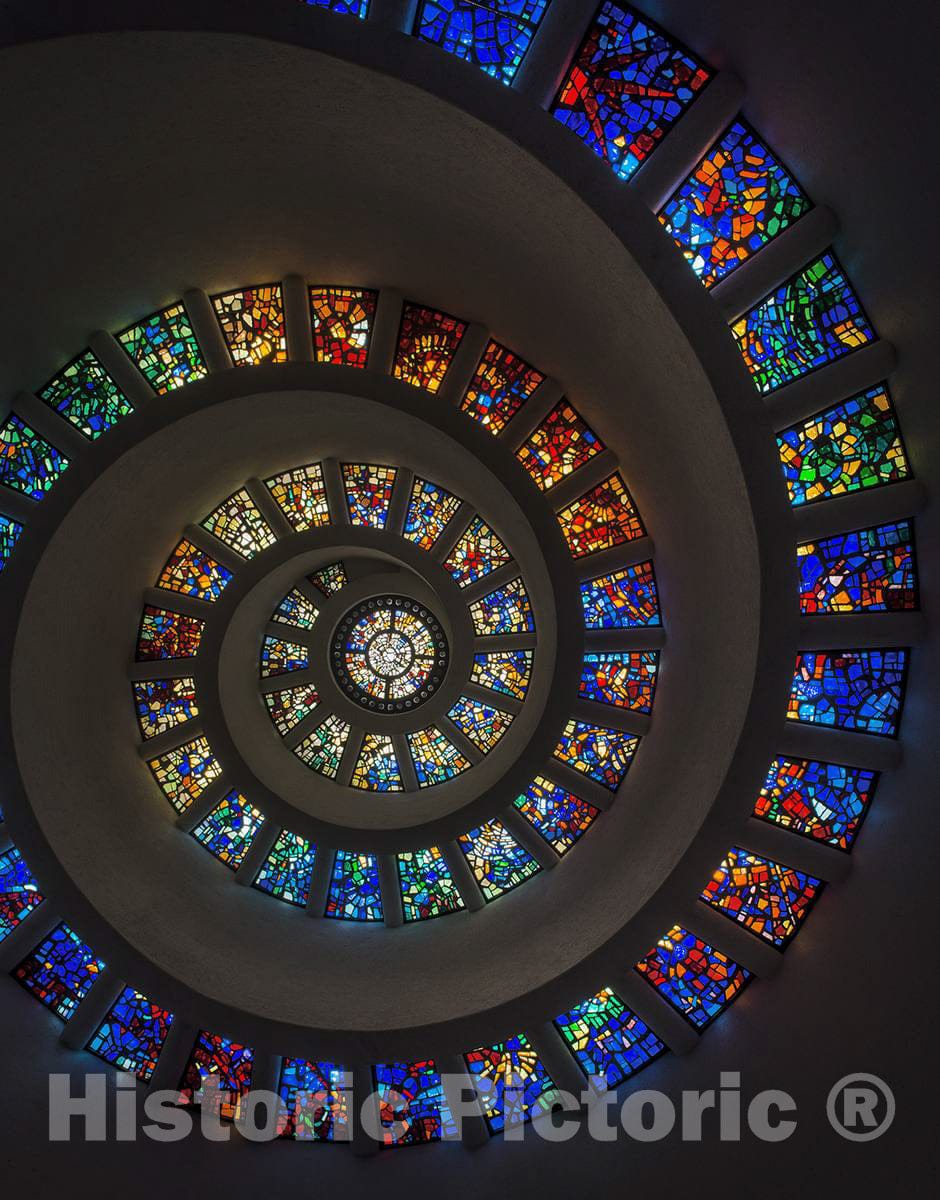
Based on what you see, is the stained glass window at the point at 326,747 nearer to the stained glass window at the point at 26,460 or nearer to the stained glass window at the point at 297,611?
the stained glass window at the point at 297,611

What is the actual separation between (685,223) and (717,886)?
19.8 feet

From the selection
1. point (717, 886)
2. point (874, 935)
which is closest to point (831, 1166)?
point (874, 935)

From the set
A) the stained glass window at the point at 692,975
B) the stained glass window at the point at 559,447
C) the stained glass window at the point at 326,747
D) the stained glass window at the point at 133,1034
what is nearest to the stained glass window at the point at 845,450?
the stained glass window at the point at 559,447

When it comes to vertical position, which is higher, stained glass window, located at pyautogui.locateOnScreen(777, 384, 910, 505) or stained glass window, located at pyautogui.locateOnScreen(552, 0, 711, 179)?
stained glass window, located at pyautogui.locateOnScreen(552, 0, 711, 179)

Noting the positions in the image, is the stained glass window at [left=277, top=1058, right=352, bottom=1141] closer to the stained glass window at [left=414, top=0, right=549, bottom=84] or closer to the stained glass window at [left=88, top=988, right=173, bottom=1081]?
the stained glass window at [left=88, top=988, right=173, bottom=1081]

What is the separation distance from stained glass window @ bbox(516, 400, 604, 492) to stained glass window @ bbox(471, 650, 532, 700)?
314 centimetres

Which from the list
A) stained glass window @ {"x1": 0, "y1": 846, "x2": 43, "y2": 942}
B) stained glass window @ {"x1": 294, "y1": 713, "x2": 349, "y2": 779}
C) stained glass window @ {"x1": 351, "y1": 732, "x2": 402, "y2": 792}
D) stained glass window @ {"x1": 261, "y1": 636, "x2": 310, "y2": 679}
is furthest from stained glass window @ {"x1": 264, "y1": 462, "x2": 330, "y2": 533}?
stained glass window @ {"x1": 0, "y1": 846, "x2": 43, "y2": 942}

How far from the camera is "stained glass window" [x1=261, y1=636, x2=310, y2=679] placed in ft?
37.5

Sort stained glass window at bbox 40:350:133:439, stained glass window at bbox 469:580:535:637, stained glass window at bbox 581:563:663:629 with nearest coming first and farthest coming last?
stained glass window at bbox 40:350:133:439 → stained glass window at bbox 581:563:663:629 → stained glass window at bbox 469:580:535:637

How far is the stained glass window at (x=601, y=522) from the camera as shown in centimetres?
906

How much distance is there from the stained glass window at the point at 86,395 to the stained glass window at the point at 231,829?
496cm

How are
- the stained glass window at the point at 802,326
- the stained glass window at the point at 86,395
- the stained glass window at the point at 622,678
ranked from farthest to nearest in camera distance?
the stained glass window at the point at 622,678, the stained glass window at the point at 86,395, the stained glass window at the point at 802,326

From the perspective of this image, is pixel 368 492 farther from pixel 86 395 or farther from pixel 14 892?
pixel 14 892

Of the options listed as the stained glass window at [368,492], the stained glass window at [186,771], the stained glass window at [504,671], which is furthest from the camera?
the stained glass window at [504,671]
